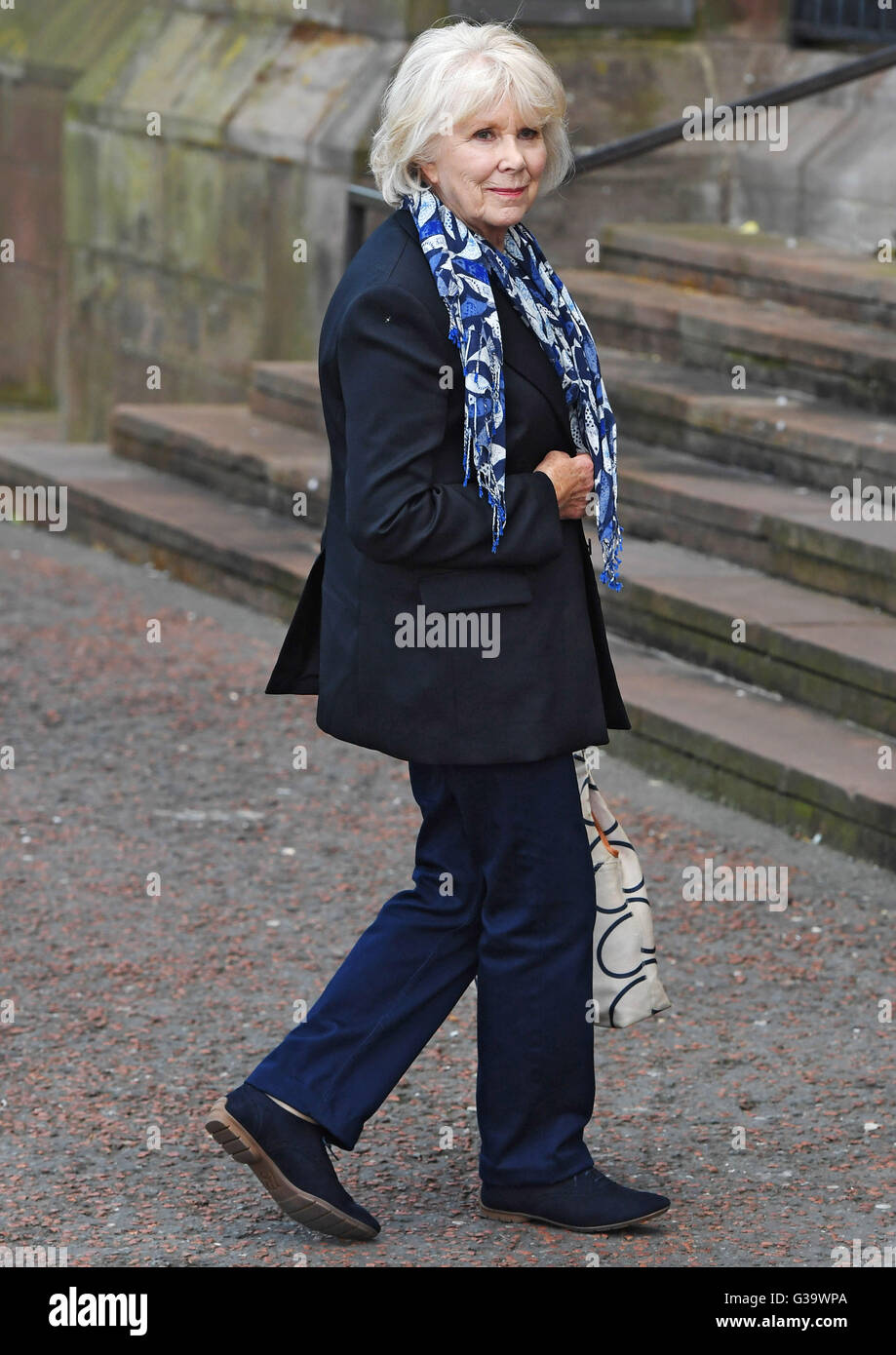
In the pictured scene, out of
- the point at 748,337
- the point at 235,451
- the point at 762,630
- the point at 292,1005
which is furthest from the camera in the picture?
the point at 235,451

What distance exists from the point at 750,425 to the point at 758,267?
1422 millimetres

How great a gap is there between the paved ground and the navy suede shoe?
0.04 meters

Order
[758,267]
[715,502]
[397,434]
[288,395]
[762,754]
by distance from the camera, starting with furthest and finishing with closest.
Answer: [288,395], [758,267], [715,502], [762,754], [397,434]

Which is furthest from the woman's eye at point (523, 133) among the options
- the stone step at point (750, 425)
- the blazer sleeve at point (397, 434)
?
the stone step at point (750, 425)

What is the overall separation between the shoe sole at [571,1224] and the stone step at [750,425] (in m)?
3.97

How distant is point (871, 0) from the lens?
10.5m

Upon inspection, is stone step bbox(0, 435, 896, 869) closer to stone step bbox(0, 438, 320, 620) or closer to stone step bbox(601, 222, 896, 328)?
stone step bbox(0, 438, 320, 620)

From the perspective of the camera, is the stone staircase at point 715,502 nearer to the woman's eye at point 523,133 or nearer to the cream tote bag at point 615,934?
the cream tote bag at point 615,934

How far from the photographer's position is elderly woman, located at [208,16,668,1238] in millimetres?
3609

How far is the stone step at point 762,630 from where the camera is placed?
21.1 ft

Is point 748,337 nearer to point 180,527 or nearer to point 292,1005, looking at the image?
point 180,527

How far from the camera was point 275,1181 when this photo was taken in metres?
3.86

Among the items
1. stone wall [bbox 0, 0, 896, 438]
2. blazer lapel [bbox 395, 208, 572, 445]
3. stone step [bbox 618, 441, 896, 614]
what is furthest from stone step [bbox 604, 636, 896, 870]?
stone wall [bbox 0, 0, 896, 438]

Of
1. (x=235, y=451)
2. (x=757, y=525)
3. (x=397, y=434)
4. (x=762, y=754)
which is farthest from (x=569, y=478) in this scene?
(x=235, y=451)
